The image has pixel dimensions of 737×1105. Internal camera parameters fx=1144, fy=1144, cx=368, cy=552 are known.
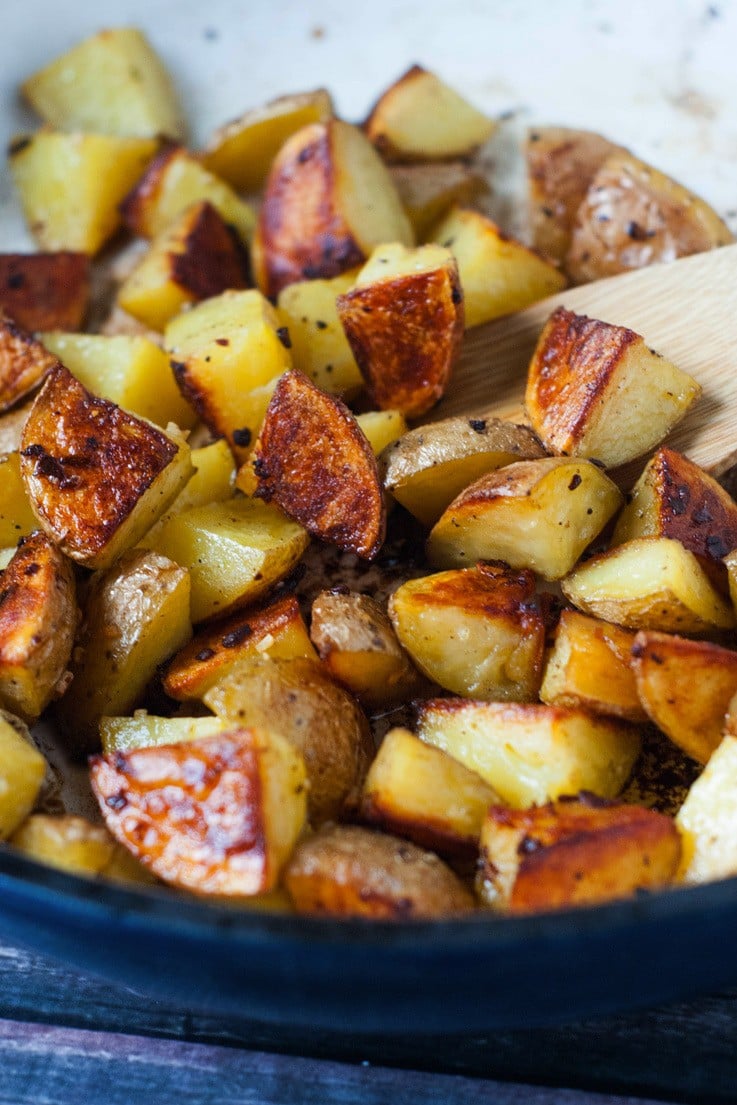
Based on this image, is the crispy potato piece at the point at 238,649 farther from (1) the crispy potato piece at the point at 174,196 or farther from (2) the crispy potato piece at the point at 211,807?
(1) the crispy potato piece at the point at 174,196

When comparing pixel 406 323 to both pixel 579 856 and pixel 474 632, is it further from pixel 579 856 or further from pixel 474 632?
pixel 579 856

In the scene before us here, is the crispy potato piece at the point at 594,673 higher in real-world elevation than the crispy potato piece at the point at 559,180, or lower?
lower

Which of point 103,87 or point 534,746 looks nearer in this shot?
point 534,746

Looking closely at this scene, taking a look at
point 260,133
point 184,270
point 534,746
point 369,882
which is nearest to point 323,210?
point 184,270

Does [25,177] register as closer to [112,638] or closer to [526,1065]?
[112,638]

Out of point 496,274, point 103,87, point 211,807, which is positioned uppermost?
point 103,87

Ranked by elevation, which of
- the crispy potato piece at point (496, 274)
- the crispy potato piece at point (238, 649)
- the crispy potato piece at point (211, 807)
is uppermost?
the crispy potato piece at point (496, 274)

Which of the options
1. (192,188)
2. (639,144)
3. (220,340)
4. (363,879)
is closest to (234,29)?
(192,188)

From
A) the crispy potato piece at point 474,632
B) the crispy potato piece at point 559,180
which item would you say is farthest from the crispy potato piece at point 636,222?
the crispy potato piece at point 474,632
